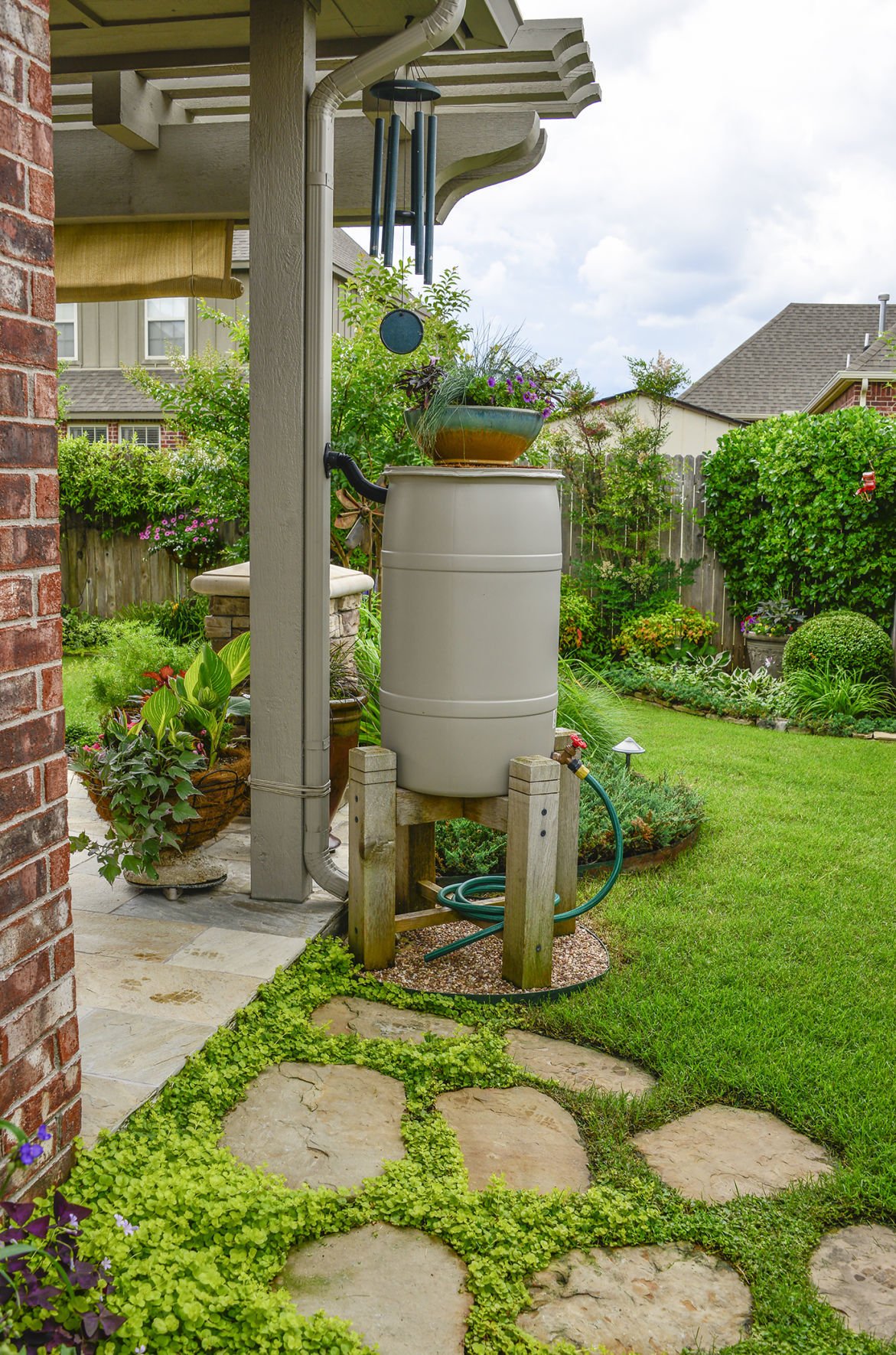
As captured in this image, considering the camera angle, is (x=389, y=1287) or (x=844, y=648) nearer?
(x=389, y=1287)

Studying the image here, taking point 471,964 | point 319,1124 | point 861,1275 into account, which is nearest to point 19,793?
point 319,1124

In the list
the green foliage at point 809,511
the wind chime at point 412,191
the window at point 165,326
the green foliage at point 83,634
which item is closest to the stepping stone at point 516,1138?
the wind chime at point 412,191

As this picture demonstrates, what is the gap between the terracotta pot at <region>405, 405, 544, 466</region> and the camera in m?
2.78

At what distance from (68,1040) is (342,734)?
2.07 m

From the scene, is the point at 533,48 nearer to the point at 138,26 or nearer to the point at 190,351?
the point at 138,26

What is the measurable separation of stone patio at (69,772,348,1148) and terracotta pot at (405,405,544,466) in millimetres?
1409

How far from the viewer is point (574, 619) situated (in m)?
8.08

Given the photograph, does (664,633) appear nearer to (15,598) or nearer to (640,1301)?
(640,1301)

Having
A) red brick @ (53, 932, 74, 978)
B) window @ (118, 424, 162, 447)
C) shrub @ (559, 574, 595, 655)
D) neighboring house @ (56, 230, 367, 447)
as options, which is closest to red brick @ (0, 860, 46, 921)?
red brick @ (53, 932, 74, 978)

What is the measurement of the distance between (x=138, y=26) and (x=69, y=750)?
297cm

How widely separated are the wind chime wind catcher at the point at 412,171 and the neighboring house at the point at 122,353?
35.0 feet

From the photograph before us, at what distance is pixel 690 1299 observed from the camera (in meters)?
1.67

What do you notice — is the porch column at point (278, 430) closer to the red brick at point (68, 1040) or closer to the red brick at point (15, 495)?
the red brick at point (68, 1040)

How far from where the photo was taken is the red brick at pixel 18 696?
156 centimetres
